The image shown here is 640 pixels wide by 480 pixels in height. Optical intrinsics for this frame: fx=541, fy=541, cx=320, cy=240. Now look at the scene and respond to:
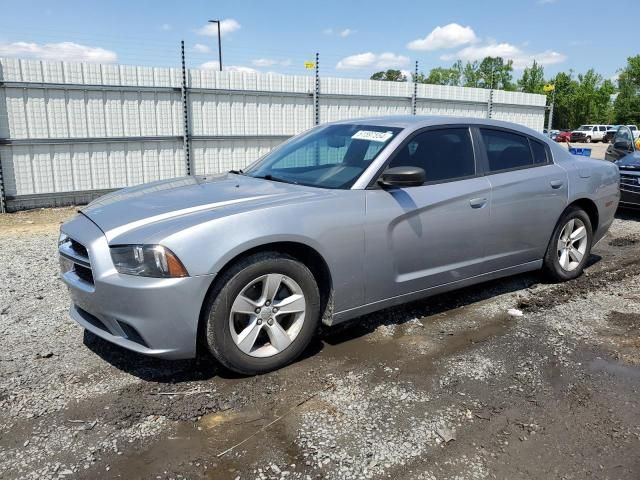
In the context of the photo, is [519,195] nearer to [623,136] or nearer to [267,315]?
[267,315]

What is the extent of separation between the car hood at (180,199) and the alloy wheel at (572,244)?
113 inches

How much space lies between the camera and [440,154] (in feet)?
14.1

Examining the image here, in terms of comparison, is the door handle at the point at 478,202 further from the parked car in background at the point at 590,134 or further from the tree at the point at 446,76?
the tree at the point at 446,76

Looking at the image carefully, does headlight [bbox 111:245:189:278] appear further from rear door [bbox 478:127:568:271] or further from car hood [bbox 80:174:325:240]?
rear door [bbox 478:127:568:271]

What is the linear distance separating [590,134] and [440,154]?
52910 mm

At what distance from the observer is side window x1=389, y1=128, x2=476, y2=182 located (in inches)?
160

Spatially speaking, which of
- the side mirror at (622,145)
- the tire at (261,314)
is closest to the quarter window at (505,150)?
the tire at (261,314)

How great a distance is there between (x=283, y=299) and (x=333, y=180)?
3.22 feet

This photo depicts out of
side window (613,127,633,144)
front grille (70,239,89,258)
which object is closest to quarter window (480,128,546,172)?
front grille (70,239,89,258)

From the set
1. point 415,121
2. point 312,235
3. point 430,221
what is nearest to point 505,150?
point 415,121

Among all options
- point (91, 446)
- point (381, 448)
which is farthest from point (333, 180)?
point (91, 446)

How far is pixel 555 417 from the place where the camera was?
9.88 feet

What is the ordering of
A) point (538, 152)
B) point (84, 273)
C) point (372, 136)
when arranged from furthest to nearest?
point (538, 152) → point (372, 136) → point (84, 273)

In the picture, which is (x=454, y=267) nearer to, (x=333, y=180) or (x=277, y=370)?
(x=333, y=180)
